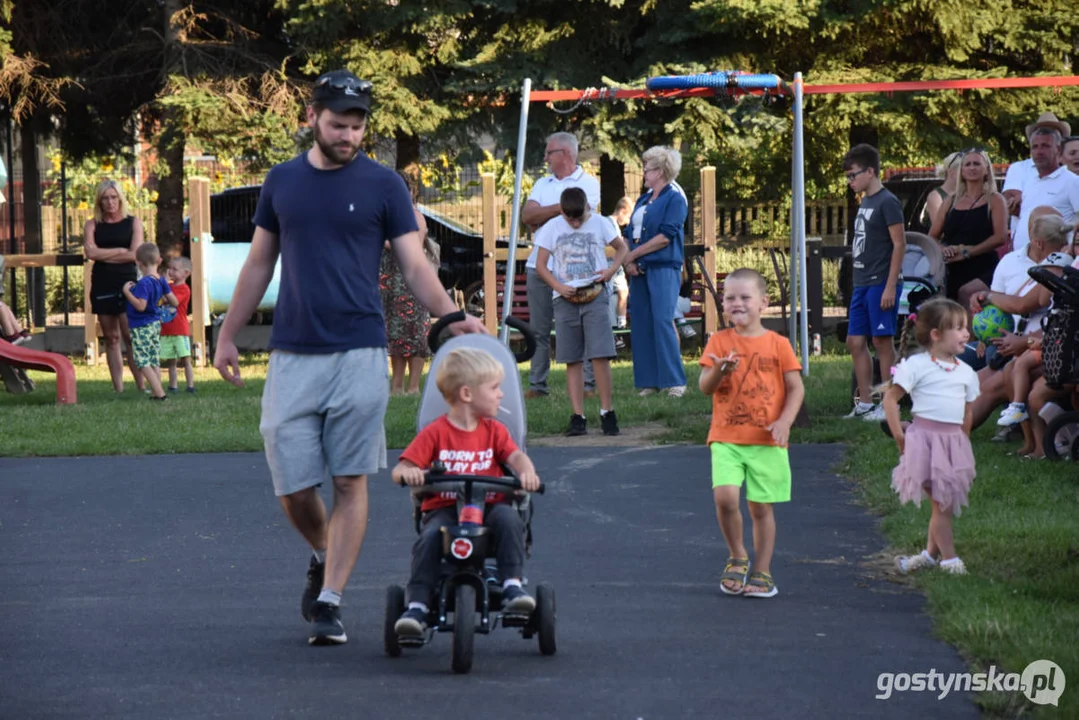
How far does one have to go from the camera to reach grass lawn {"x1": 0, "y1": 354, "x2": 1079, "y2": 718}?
227 inches

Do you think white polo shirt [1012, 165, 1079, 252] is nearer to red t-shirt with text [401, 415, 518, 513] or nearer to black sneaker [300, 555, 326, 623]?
red t-shirt with text [401, 415, 518, 513]

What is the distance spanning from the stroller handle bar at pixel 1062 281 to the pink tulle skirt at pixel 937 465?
255 centimetres

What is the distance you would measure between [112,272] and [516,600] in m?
11.6

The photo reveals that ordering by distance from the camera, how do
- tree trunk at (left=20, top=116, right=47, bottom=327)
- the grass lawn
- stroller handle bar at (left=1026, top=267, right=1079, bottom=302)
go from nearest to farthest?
the grass lawn
stroller handle bar at (left=1026, top=267, right=1079, bottom=302)
tree trunk at (left=20, top=116, right=47, bottom=327)

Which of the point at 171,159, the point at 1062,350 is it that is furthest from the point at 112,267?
the point at 1062,350

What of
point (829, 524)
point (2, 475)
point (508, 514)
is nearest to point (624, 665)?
point (508, 514)

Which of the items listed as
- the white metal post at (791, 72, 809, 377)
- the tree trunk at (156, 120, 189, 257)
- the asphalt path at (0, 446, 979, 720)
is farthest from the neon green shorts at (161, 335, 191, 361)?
the tree trunk at (156, 120, 189, 257)

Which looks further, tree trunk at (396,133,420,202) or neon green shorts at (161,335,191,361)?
tree trunk at (396,133,420,202)

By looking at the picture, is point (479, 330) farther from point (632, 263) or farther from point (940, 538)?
point (632, 263)

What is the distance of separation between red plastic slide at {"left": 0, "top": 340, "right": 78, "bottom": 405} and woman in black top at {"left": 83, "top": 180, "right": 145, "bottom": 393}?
991 millimetres

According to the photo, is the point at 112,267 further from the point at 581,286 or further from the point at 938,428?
the point at 938,428

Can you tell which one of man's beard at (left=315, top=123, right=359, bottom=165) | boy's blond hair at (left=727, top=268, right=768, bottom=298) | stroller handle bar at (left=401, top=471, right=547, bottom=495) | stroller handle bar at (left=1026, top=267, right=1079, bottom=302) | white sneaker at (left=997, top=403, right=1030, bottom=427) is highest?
man's beard at (left=315, top=123, right=359, bottom=165)

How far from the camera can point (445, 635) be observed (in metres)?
6.18

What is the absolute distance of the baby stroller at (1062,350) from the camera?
30.3 feet
